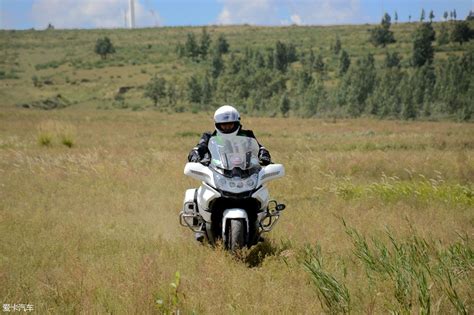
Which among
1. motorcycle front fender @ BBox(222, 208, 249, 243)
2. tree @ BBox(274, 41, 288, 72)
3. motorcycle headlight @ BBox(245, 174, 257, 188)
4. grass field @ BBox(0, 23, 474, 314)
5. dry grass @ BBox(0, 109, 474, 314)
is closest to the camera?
grass field @ BBox(0, 23, 474, 314)

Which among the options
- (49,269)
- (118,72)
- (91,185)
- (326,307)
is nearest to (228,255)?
(326,307)

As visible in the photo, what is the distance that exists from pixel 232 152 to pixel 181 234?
250 cm

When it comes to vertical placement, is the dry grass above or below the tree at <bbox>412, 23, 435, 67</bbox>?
below

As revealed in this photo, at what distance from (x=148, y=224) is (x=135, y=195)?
2.30 m

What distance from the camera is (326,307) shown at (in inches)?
184

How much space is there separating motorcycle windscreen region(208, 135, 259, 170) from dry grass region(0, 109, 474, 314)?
1206 millimetres

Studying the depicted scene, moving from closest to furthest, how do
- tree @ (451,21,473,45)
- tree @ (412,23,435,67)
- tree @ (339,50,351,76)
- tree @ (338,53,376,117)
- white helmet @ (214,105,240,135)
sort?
white helmet @ (214,105,240,135)
tree @ (338,53,376,117)
tree @ (339,50,351,76)
tree @ (412,23,435,67)
tree @ (451,21,473,45)

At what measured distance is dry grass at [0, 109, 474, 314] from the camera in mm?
4832

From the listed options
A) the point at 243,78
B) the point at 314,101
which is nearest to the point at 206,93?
the point at 243,78

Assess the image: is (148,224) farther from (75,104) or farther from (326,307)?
(75,104)

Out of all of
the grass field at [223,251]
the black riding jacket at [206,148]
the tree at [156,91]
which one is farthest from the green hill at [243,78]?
the black riding jacket at [206,148]

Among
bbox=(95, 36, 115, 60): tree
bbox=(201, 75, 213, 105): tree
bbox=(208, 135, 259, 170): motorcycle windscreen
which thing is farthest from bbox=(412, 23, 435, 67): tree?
bbox=(208, 135, 259, 170): motorcycle windscreen

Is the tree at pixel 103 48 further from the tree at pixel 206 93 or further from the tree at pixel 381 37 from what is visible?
the tree at pixel 381 37

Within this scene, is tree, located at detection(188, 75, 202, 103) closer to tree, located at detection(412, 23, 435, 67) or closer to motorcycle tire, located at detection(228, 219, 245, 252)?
tree, located at detection(412, 23, 435, 67)
